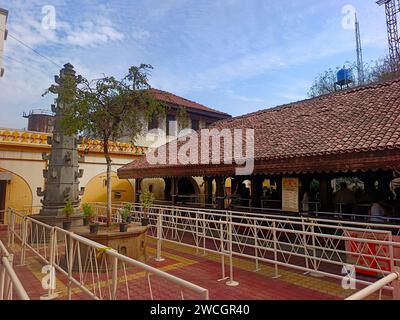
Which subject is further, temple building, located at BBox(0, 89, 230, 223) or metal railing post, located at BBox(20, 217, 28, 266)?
temple building, located at BBox(0, 89, 230, 223)

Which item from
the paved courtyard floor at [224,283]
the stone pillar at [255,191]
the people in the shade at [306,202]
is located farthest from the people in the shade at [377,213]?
the stone pillar at [255,191]

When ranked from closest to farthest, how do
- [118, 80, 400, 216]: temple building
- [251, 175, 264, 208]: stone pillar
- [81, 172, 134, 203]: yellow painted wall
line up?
[118, 80, 400, 216]: temple building < [251, 175, 264, 208]: stone pillar < [81, 172, 134, 203]: yellow painted wall


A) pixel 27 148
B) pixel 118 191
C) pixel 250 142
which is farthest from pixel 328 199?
pixel 27 148

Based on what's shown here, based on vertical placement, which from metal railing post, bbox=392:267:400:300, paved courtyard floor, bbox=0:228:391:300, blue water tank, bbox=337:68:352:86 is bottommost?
paved courtyard floor, bbox=0:228:391:300

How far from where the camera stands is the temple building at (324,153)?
7.38 metres

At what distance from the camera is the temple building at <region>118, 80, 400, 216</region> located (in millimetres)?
7375

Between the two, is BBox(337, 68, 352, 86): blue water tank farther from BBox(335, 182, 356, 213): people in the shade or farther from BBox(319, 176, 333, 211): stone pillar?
BBox(319, 176, 333, 211): stone pillar

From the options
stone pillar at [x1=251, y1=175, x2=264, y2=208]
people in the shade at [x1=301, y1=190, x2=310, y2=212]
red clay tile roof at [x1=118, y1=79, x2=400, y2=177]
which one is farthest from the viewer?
stone pillar at [x1=251, y1=175, x2=264, y2=208]

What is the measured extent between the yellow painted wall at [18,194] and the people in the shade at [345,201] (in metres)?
14.9

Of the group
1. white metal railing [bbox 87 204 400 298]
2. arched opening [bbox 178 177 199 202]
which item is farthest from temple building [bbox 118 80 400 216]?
arched opening [bbox 178 177 199 202]
